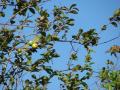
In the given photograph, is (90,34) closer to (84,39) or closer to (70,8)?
(84,39)

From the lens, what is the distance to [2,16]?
4398mm

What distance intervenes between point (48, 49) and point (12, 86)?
2.53 feet

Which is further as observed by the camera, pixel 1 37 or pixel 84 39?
pixel 84 39

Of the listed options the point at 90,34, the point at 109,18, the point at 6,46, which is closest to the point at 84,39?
the point at 90,34

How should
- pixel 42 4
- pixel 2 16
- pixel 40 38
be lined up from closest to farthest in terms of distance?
pixel 40 38, pixel 42 4, pixel 2 16

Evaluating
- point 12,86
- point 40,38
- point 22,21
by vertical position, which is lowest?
point 12,86

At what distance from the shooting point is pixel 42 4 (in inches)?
162

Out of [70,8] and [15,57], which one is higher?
[70,8]

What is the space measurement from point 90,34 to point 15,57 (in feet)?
3.80

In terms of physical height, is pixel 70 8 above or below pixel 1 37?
above

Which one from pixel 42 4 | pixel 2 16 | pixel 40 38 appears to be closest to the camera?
Result: pixel 40 38

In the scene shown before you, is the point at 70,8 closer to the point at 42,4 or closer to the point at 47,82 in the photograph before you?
the point at 42,4

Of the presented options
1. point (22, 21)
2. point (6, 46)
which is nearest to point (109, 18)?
point (22, 21)

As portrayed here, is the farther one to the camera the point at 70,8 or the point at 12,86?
the point at 70,8
